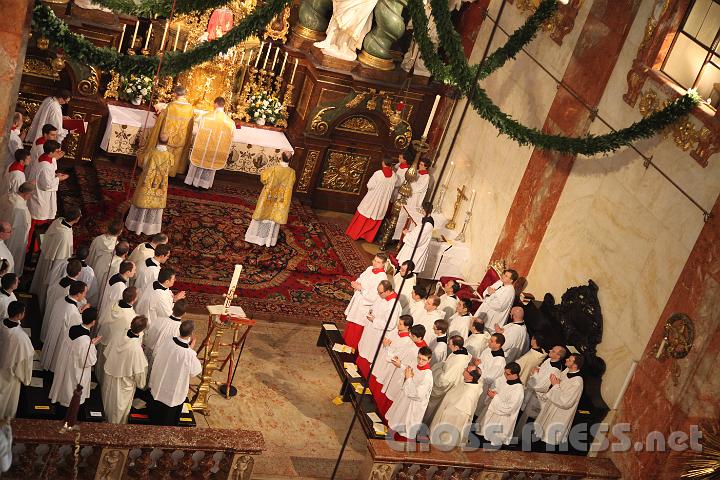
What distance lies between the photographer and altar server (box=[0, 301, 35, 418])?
1081cm

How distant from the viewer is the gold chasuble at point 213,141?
17.7 meters

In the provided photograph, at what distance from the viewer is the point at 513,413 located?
13117mm

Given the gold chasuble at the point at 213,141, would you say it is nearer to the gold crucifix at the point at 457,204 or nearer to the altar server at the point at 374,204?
the altar server at the point at 374,204

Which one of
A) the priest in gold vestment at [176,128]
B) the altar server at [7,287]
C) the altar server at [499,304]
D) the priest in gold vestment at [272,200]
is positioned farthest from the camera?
the priest in gold vestment at [176,128]

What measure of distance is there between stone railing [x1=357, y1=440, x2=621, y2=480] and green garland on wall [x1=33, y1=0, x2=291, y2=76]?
200 inches

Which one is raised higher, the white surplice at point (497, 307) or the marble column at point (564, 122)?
the marble column at point (564, 122)

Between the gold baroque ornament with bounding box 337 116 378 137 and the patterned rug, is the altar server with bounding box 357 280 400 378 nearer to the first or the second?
the patterned rug

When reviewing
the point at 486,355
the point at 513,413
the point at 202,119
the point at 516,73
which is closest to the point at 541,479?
the point at 513,413

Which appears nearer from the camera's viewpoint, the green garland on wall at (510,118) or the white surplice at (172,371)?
the white surplice at (172,371)

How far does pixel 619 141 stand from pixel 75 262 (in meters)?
6.64

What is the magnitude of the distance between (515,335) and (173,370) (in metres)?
4.85

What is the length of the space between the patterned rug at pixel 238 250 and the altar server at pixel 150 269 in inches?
64.0

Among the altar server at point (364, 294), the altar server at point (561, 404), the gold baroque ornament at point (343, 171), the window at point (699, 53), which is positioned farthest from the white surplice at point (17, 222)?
the window at point (699, 53)

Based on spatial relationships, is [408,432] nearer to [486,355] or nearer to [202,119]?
[486,355]
